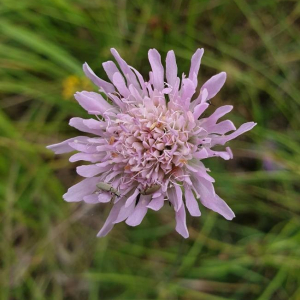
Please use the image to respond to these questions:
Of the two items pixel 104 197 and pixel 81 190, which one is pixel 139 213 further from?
pixel 81 190

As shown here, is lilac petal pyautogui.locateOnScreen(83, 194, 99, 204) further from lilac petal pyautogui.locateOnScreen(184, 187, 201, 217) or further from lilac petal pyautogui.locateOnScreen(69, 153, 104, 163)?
lilac petal pyautogui.locateOnScreen(184, 187, 201, 217)

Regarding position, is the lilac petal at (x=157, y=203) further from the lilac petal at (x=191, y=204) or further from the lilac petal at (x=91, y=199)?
the lilac petal at (x=91, y=199)

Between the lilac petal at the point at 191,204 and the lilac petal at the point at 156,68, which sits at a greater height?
the lilac petal at the point at 156,68

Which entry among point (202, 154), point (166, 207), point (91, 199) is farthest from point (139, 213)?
point (166, 207)

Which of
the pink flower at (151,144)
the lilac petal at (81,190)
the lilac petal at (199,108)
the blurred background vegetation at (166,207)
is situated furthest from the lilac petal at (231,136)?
the blurred background vegetation at (166,207)

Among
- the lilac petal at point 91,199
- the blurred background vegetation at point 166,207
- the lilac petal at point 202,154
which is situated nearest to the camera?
the lilac petal at point 202,154

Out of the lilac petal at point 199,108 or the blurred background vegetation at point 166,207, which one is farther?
the blurred background vegetation at point 166,207

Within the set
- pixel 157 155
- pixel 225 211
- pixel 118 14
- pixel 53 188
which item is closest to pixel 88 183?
pixel 157 155

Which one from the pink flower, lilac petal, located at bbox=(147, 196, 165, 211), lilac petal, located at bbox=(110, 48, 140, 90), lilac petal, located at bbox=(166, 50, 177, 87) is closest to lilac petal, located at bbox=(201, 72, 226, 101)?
the pink flower
